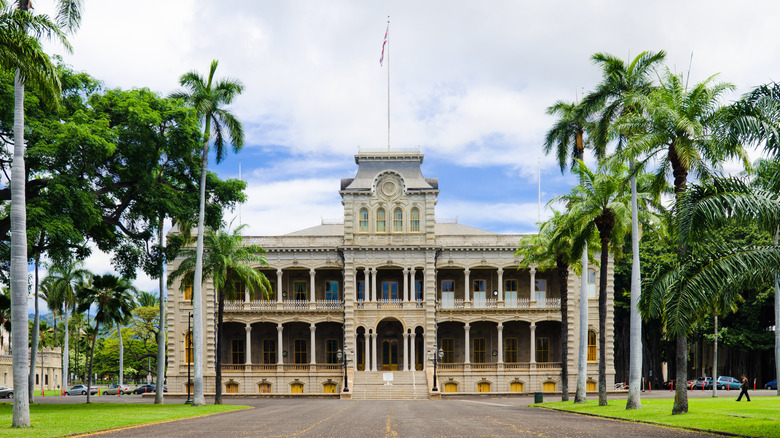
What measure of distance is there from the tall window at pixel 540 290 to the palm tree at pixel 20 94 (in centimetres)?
4443

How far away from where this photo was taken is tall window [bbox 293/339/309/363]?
2448 inches

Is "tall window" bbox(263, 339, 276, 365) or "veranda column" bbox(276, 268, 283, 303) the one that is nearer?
"veranda column" bbox(276, 268, 283, 303)

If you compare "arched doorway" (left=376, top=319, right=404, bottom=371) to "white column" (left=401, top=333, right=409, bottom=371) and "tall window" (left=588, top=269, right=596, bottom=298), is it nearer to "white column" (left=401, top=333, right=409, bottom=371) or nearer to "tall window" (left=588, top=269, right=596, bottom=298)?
"white column" (left=401, top=333, right=409, bottom=371)

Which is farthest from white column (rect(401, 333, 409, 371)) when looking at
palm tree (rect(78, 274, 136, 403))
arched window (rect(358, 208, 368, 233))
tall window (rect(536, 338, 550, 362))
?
palm tree (rect(78, 274, 136, 403))

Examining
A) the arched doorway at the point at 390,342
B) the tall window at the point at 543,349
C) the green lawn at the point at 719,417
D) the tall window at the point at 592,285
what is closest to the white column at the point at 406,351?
the arched doorway at the point at 390,342

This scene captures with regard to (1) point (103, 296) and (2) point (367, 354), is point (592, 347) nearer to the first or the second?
(2) point (367, 354)

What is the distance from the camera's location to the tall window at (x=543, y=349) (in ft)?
203

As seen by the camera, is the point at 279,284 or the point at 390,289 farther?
the point at 390,289

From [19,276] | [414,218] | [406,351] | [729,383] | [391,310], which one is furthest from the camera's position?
[729,383]

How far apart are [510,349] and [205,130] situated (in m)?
32.4

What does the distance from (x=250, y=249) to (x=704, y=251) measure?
27908 mm

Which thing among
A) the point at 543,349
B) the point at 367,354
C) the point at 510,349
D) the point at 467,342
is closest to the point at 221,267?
the point at 367,354

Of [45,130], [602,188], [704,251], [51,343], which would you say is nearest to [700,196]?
[704,251]

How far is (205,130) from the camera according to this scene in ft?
131
